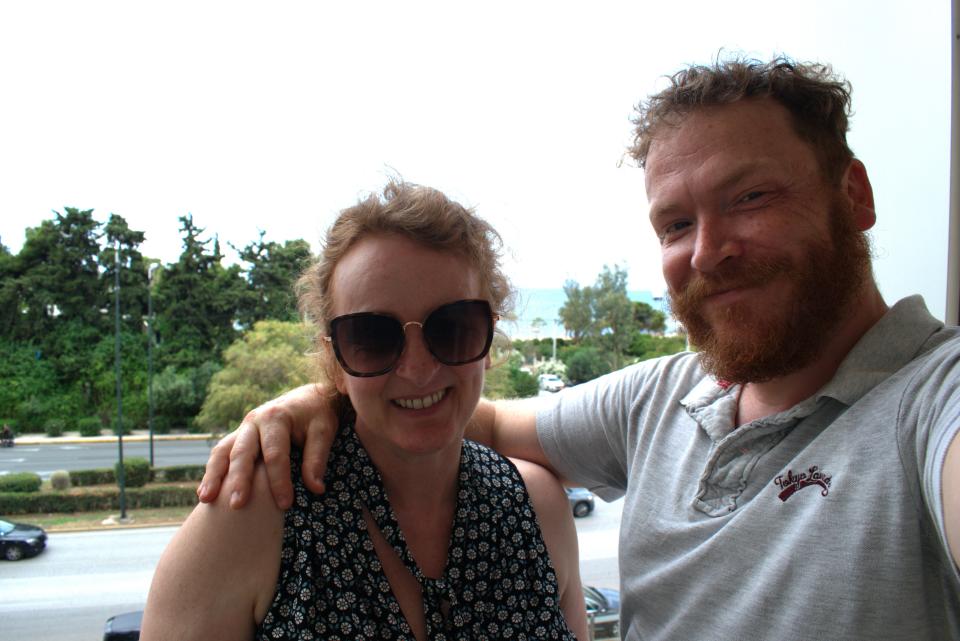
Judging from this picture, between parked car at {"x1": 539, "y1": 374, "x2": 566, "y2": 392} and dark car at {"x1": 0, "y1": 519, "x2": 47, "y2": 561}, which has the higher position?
parked car at {"x1": 539, "y1": 374, "x2": 566, "y2": 392}

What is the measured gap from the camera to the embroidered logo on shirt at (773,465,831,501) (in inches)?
35.0

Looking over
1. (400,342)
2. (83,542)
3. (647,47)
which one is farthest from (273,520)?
(647,47)

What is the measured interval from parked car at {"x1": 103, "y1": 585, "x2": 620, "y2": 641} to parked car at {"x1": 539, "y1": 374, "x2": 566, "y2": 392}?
2.50 feet

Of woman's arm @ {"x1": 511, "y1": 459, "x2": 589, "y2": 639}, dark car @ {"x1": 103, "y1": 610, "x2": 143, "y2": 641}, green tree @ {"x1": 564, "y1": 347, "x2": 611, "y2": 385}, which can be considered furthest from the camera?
green tree @ {"x1": 564, "y1": 347, "x2": 611, "y2": 385}

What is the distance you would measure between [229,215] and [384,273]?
5.26 ft

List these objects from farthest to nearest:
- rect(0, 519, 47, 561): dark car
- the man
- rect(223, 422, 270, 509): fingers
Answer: rect(0, 519, 47, 561): dark car → rect(223, 422, 270, 509): fingers → the man

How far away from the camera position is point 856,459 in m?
0.87

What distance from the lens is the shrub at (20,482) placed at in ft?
6.36

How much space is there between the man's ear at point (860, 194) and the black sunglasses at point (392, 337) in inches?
29.2

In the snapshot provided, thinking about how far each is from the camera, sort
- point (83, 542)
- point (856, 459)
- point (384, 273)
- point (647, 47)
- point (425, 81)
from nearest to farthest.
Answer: point (856, 459)
point (384, 273)
point (83, 542)
point (425, 81)
point (647, 47)

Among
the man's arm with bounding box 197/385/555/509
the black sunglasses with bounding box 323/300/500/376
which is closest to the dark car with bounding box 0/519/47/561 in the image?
the man's arm with bounding box 197/385/555/509

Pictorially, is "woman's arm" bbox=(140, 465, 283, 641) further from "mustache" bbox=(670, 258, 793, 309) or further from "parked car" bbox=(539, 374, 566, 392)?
"parked car" bbox=(539, 374, 566, 392)

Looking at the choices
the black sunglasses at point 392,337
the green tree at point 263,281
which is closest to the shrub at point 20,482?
the green tree at point 263,281

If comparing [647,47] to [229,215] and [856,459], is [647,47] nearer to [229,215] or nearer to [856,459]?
[229,215]
